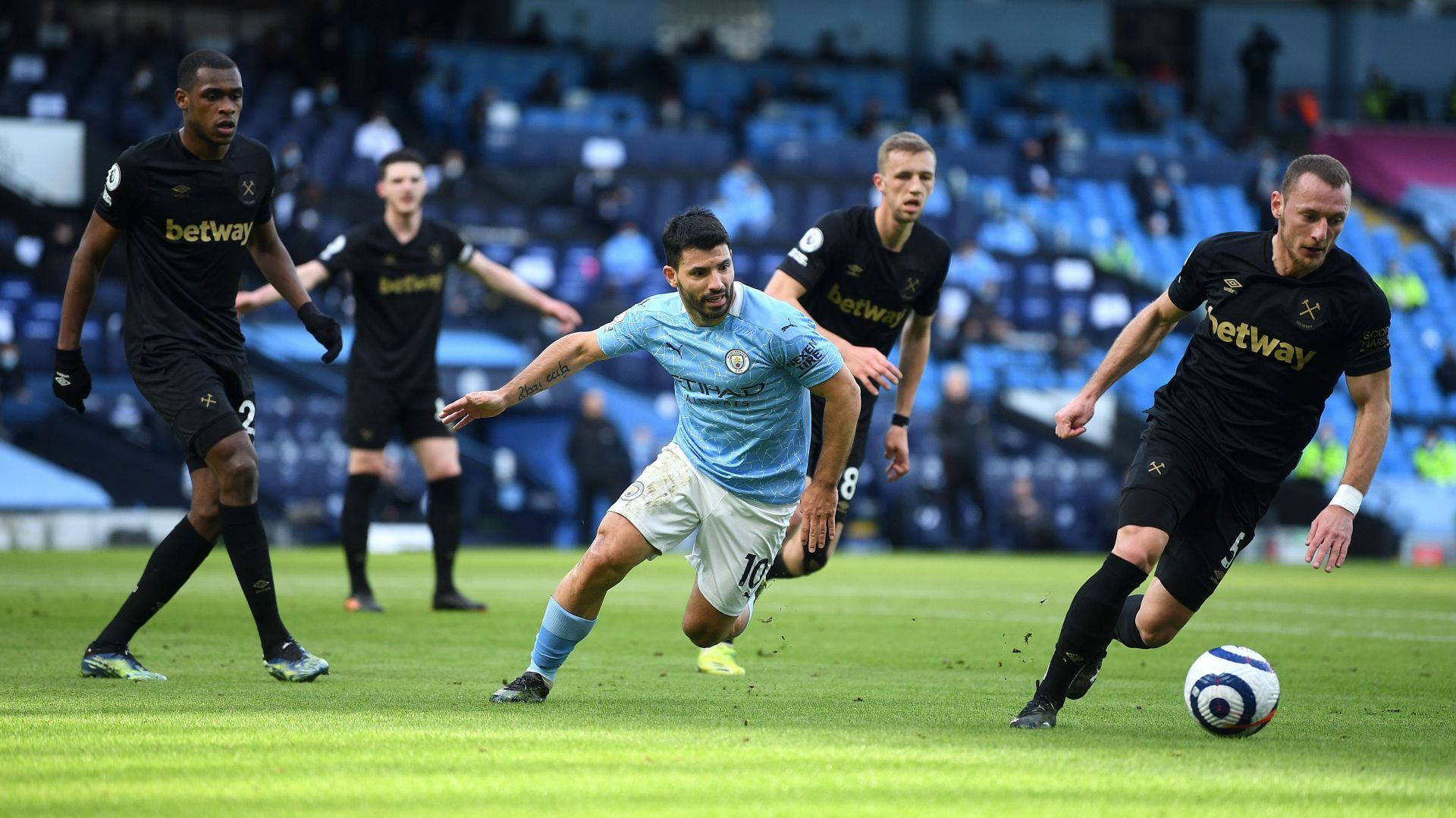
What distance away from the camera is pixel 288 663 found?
6.77 m

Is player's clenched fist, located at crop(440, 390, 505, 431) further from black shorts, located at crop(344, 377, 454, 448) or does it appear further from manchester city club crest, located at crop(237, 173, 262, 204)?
black shorts, located at crop(344, 377, 454, 448)

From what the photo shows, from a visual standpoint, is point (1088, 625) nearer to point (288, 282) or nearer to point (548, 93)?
point (288, 282)

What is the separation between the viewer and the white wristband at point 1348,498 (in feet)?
18.9

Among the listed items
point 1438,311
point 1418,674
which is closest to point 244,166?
point 1418,674

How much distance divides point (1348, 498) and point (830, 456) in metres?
1.75

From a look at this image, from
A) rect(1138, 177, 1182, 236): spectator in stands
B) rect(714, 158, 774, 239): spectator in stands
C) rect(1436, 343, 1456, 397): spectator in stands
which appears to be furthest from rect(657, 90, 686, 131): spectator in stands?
rect(1436, 343, 1456, 397): spectator in stands

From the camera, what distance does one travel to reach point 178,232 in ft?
23.0

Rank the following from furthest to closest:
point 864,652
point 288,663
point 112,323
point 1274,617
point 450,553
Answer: point 112,323
point 1274,617
point 450,553
point 864,652
point 288,663

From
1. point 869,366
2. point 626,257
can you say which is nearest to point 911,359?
point 869,366

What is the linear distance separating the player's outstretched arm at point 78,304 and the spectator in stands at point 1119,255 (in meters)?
22.5

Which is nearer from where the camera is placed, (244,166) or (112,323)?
(244,166)

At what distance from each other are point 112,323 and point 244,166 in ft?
48.7

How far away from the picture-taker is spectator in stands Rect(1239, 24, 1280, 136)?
36.6 meters

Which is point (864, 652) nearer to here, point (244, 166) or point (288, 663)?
point (288, 663)
